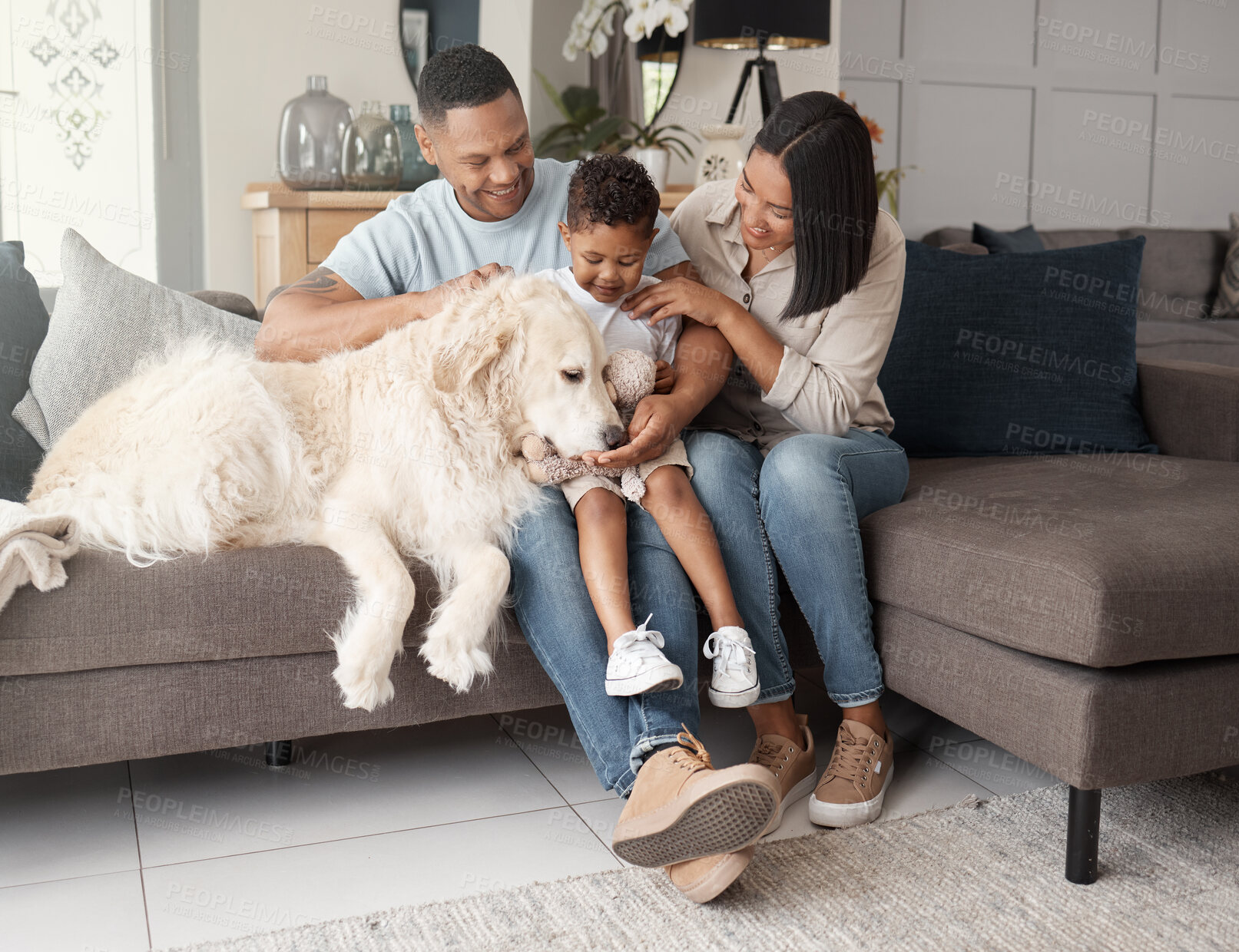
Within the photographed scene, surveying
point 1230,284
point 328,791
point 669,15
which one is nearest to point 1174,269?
point 1230,284

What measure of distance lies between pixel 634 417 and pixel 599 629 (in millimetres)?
388

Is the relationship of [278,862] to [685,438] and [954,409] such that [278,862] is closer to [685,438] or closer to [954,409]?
[685,438]

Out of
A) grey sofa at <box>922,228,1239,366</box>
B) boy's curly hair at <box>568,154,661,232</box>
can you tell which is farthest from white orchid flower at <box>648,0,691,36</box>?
boy's curly hair at <box>568,154,661,232</box>

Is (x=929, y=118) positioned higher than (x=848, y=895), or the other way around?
(x=929, y=118)

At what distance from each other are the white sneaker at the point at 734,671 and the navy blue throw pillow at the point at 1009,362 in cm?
106

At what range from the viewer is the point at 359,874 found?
5.36 feet

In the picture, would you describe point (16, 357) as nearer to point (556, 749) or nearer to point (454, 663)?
point (454, 663)

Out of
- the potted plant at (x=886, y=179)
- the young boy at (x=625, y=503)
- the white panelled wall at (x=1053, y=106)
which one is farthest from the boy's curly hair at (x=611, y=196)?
the white panelled wall at (x=1053, y=106)

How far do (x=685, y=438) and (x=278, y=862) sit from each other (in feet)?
3.43

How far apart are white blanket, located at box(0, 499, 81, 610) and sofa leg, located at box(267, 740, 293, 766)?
0.61 meters

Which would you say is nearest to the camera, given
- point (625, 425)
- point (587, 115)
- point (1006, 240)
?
point (625, 425)

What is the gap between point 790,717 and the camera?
1.90 metres

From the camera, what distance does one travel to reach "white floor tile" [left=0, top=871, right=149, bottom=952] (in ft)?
4.71

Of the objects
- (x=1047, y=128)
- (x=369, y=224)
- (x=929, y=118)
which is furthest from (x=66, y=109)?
(x=1047, y=128)
